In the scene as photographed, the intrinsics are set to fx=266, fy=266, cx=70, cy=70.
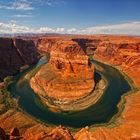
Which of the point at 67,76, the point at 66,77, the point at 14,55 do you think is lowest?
the point at 66,77

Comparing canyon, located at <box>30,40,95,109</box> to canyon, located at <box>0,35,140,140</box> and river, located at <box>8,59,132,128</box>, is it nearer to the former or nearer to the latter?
canyon, located at <box>0,35,140,140</box>

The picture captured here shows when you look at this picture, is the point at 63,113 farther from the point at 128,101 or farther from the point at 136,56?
the point at 136,56

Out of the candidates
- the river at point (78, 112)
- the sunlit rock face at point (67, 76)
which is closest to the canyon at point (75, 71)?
the sunlit rock face at point (67, 76)

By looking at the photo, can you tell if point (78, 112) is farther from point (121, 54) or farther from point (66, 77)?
point (121, 54)

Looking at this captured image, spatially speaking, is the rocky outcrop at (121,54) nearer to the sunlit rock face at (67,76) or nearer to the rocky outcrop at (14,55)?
the sunlit rock face at (67,76)

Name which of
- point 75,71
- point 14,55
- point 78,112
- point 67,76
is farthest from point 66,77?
point 14,55

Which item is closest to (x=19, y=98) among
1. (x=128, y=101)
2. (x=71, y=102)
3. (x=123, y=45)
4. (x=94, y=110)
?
(x=71, y=102)

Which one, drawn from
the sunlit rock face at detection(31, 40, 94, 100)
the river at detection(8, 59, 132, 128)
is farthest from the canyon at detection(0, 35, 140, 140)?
the river at detection(8, 59, 132, 128)
